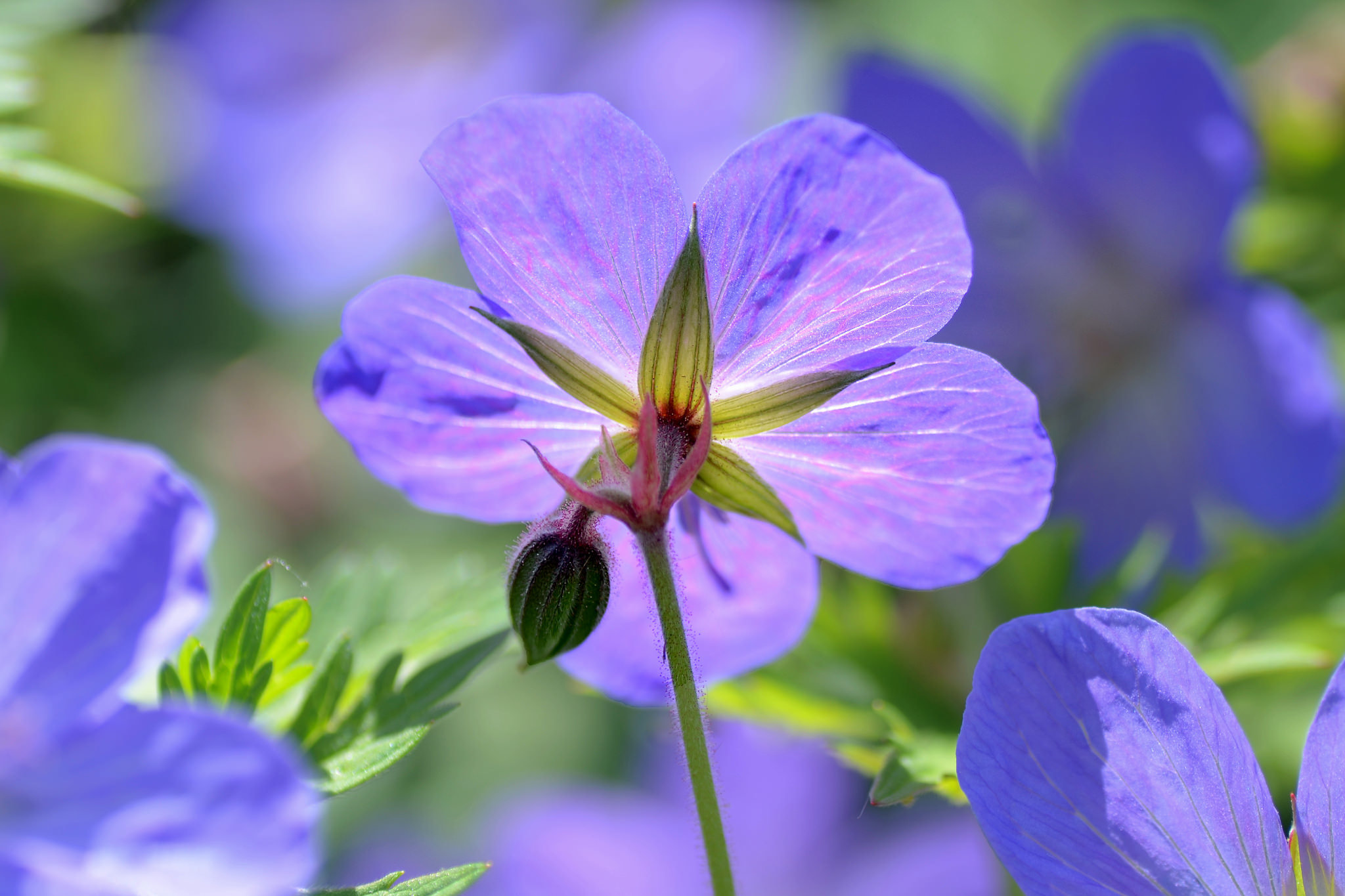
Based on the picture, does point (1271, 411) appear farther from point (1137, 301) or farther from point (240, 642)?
point (240, 642)

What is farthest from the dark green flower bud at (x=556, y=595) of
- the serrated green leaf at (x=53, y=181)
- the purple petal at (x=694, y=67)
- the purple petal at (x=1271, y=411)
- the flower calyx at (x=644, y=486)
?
the purple petal at (x=694, y=67)

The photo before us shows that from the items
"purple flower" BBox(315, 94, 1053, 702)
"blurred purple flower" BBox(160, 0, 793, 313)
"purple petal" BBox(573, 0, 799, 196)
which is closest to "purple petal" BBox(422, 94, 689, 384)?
"purple flower" BBox(315, 94, 1053, 702)

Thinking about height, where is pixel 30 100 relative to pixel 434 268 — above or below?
above

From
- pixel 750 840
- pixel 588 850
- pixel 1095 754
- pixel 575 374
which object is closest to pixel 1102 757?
pixel 1095 754

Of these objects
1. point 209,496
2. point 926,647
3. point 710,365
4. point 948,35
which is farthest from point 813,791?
point 948,35

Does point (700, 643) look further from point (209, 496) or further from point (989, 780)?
point (209, 496)

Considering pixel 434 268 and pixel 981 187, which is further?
pixel 434 268
